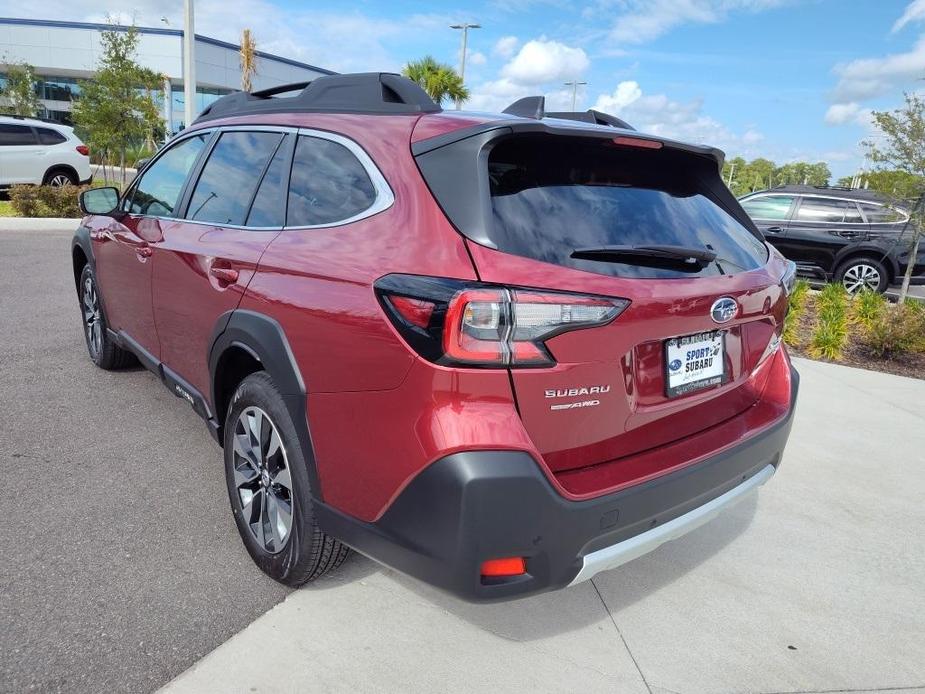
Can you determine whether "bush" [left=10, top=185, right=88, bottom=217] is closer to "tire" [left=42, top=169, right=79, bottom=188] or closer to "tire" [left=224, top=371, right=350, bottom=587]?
"tire" [left=42, top=169, right=79, bottom=188]

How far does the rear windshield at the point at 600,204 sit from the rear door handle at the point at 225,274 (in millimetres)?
1180

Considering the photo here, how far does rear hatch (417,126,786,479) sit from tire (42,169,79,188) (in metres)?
17.4

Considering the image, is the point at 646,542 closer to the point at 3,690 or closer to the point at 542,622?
the point at 542,622

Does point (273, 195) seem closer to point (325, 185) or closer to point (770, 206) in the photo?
point (325, 185)

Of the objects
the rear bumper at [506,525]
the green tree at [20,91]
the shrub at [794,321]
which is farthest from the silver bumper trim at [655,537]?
the green tree at [20,91]

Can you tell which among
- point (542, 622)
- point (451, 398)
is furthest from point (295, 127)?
point (542, 622)

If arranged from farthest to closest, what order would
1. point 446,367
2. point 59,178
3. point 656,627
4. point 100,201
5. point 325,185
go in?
1. point 59,178
2. point 100,201
3. point 656,627
4. point 325,185
5. point 446,367

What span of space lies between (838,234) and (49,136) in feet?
55.9

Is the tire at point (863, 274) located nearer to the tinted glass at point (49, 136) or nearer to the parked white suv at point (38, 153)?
the parked white suv at point (38, 153)

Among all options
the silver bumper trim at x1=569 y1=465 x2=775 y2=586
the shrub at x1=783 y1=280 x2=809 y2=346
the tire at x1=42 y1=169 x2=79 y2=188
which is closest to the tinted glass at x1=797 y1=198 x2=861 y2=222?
the shrub at x1=783 y1=280 x2=809 y2=346

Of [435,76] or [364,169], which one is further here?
[435,76]

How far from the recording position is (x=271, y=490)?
8.38 feet

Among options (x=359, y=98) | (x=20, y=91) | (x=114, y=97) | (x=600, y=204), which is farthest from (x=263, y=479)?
(x=20, y=91)

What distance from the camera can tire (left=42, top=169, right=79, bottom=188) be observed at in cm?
1647
